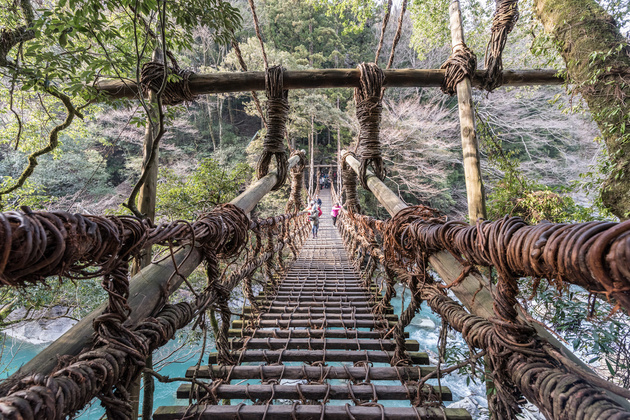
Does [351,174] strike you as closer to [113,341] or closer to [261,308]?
[261,308]

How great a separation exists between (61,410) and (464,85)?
227cm

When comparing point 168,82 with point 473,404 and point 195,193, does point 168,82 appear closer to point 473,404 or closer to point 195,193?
point 195,193

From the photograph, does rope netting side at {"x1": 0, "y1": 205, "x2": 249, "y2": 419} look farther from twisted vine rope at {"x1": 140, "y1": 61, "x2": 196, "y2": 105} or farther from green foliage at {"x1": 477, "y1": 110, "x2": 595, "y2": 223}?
green foliage at {"x1": 477, "y1": 110, "x2": 595, "y2": 223}

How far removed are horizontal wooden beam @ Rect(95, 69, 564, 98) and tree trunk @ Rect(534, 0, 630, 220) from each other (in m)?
0.47

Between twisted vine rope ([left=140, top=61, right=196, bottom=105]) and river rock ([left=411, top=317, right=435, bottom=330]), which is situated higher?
twisted vine rope ([left=140, top=61, right=196, bottom=105])

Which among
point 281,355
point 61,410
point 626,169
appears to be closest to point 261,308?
point 281,355

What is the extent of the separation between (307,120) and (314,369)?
10010 mm

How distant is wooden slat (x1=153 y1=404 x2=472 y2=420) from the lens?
805mm

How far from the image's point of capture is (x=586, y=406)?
0.38 m

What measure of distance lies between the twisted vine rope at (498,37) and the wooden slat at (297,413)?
2.09 metres

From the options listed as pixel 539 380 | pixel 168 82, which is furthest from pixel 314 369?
pixel 168 82

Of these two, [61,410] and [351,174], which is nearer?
[61,410]

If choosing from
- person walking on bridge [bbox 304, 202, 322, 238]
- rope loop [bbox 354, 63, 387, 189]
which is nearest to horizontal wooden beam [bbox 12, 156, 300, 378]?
rope loop [bbox 354, 63, 387, 189]

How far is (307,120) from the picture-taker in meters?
10.1
